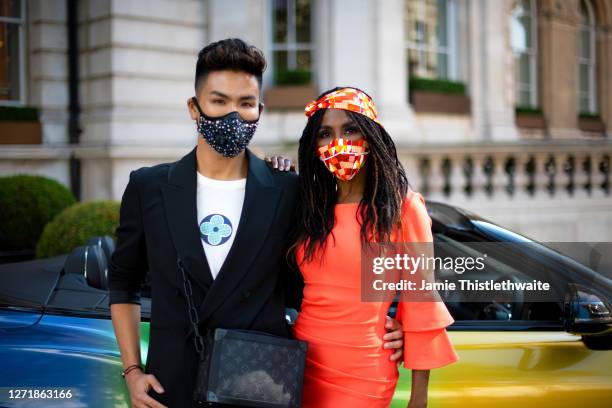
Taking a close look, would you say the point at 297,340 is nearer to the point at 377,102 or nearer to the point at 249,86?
the point at 249,86

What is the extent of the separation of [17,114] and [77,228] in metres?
4.43

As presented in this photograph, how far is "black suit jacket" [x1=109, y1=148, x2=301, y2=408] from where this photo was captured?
7.01ft

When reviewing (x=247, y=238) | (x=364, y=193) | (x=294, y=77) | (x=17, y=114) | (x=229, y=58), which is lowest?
(x=247, y=238)

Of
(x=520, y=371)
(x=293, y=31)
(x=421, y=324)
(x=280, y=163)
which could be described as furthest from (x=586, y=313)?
(x=293, y=31)

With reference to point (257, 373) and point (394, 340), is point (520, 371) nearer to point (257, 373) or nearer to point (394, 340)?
point (394, 340)

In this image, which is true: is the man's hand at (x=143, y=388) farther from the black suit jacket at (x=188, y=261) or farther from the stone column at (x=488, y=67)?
the stone column at (x=488, y=67)

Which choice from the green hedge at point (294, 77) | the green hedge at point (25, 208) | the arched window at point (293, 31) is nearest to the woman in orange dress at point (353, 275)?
the green hedge at point (25, 208)

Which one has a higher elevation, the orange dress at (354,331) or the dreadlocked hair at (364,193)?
the dreadlocked hair at (364,193)

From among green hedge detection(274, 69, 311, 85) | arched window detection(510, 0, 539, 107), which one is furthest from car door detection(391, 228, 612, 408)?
arched window detection(510, 0, 539, 107)

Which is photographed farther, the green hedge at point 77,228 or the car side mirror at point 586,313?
the green hedge at point 77,228

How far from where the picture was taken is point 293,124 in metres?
11.2

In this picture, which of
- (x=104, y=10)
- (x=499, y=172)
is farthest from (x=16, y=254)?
(x=499, y=172)

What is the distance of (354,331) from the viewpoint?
2166 millimetres

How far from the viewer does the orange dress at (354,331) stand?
216 centimetres
